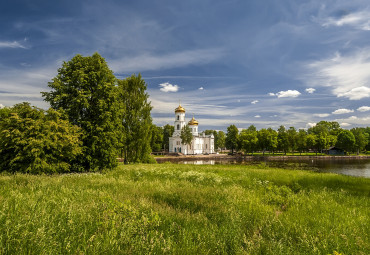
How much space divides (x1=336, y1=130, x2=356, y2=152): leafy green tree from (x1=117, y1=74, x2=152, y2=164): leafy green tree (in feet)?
298

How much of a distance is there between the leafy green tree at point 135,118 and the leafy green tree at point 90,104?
8.40 m

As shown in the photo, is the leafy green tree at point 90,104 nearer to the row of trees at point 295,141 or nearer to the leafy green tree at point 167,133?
the row of trees at point 295,141

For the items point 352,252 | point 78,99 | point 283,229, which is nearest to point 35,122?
point 78,99

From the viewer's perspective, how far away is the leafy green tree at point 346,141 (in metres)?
81.6

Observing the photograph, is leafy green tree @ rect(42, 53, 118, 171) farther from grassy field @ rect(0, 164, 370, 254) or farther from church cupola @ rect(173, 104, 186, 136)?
church cupola @ rect(173, 104, 186, 136)

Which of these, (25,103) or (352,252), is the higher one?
(25,103)

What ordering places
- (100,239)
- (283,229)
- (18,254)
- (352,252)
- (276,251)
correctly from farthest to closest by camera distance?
1. (283,229)
2. (352,252)
3. (276,251)
4. (100,239)
5. (18,254)

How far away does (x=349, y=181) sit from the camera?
1413cm

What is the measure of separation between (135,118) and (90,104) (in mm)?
9432

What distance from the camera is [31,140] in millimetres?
12922

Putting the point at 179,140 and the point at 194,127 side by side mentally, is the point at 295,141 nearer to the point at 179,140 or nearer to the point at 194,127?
the point at 194,127

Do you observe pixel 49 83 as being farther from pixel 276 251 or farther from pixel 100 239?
pixel 276 251

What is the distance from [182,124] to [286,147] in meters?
45.2

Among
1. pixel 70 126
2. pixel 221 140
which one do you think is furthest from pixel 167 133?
pixel 70 126
